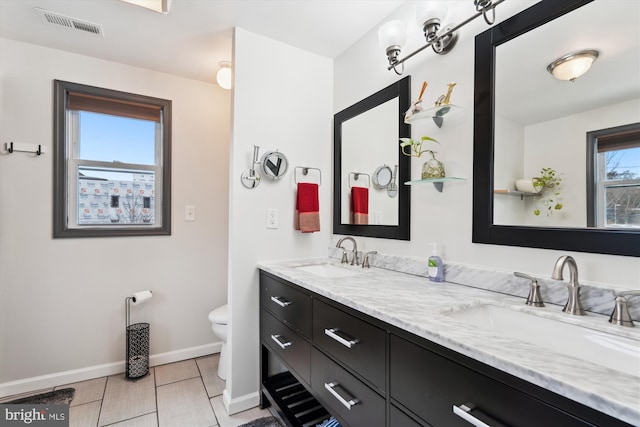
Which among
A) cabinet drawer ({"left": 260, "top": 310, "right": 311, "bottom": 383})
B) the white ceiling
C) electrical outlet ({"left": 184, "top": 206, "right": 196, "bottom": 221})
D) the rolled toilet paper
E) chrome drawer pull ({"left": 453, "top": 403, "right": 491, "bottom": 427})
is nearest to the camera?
chrome drawer pull ({"left": 453, "top": 403, "right": 491, "bottom": 427})

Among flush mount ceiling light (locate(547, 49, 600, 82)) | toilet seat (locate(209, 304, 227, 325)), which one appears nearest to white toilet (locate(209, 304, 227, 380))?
toilet seat (locate(209, 304, 227, 325))

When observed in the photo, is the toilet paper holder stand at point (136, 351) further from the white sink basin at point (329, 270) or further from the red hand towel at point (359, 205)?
the red hand towel at point (359, 205)

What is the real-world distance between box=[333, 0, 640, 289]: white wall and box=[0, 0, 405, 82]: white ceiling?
0.33 m

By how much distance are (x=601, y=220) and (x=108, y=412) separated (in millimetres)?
2650

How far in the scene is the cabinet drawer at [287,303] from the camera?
1.43 m

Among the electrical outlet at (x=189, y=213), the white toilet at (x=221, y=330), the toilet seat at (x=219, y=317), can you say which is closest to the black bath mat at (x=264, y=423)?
the white toilet at (x=221, y=330)

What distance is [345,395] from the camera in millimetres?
1136

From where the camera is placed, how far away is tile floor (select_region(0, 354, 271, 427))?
1.76 m

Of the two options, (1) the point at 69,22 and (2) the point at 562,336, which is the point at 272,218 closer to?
(2) the point at 562,336

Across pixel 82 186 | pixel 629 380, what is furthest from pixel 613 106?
pixel 82 186

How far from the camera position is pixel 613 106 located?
0.94 m

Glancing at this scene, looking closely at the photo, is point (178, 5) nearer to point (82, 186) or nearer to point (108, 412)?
point (82, 186)

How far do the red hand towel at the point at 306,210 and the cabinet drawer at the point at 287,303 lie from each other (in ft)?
1.41

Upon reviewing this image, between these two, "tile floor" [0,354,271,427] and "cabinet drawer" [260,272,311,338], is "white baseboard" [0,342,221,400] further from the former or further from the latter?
"cabinet drawer" [260,272,311,338]
